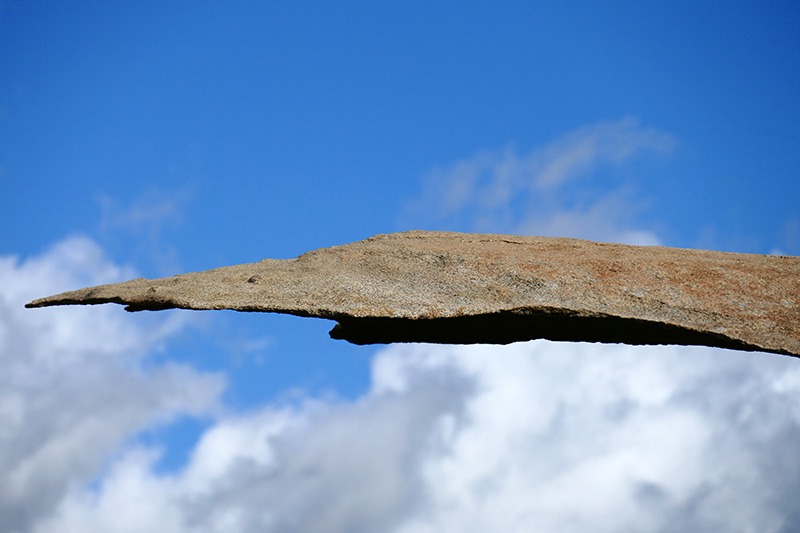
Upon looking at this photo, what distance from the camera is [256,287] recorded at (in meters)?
6.36

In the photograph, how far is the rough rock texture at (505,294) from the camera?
6145mm

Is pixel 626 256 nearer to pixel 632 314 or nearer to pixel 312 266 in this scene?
pixel 632 314

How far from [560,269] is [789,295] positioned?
6.87ft

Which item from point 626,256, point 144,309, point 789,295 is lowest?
point 144,309

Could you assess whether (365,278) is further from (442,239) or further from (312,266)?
(442,239)

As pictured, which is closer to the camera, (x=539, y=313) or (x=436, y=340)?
(x=539, y=313)

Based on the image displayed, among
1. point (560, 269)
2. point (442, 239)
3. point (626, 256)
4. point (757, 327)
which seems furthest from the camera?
point (442, 239)

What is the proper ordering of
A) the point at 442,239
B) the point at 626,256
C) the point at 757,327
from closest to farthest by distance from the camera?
the point at 757,327
the point at 626,256
the point at 442,239

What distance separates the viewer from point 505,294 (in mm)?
6316

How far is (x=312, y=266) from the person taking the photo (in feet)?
22.5

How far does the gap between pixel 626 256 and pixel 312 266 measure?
3.03 m

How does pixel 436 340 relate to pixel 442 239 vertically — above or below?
below

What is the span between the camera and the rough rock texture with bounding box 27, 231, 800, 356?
6145 mm

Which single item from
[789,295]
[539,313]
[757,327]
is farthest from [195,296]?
[789,295]
